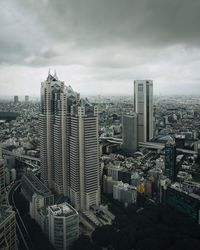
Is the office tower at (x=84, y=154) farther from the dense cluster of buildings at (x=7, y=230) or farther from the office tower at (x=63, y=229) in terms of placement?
the dense cluster of buildings at (x=7, y=230)

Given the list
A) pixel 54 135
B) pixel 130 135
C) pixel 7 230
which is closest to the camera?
pixel 7 230

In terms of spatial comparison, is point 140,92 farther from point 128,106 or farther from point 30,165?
point 30,165

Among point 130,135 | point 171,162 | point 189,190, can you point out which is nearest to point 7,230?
point 189,190

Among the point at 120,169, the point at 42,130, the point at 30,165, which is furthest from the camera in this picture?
the point at 30,165

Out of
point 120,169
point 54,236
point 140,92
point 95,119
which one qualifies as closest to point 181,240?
point 54,236

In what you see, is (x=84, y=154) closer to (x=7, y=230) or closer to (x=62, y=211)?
(x=62, y=211)

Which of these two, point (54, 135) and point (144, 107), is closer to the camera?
point (54, 135)

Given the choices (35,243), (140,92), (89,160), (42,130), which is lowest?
(35,243)
